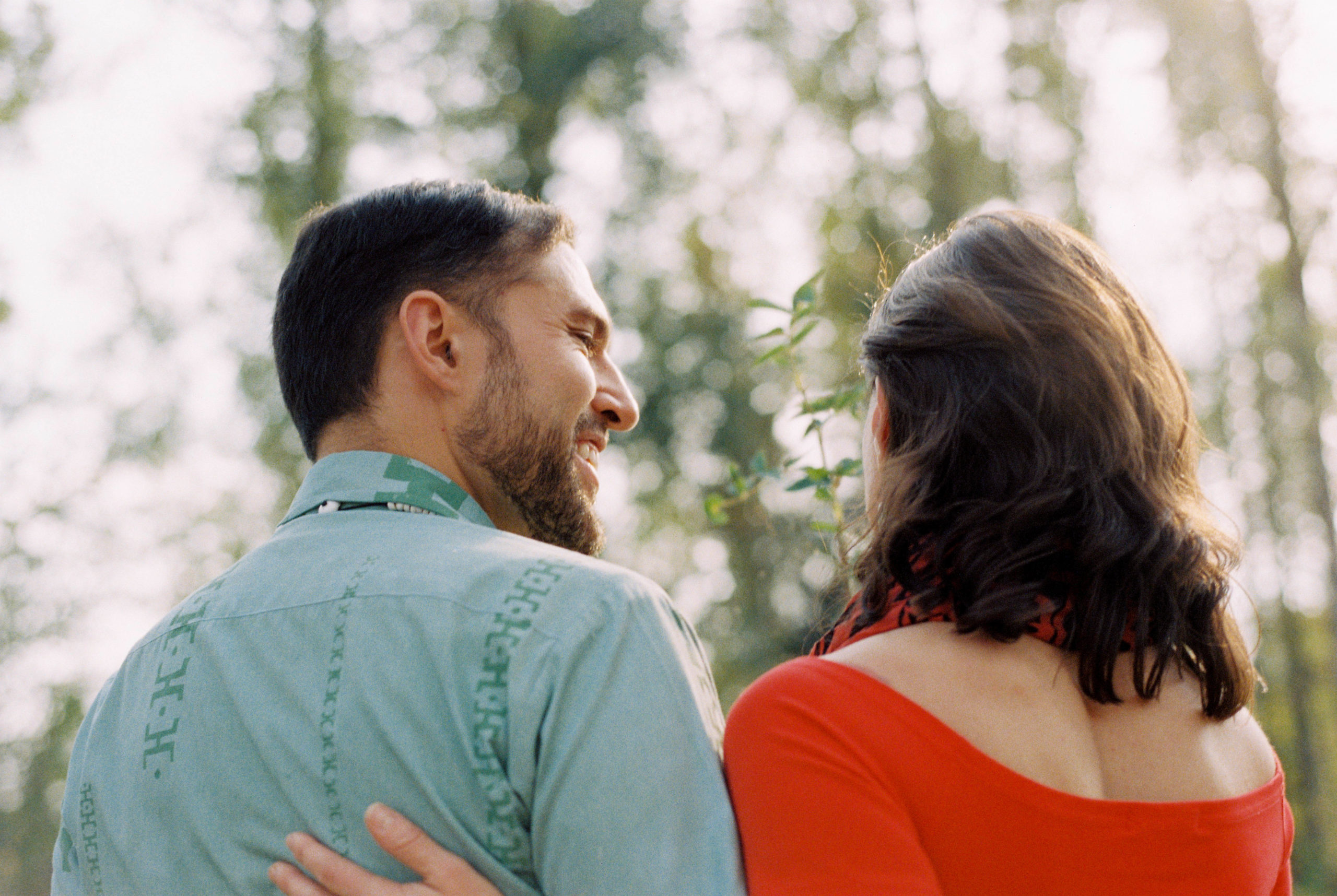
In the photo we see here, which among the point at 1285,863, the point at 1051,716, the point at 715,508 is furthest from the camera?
the point at 715,508

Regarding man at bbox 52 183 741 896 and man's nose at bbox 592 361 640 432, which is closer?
man at bbox 52 183 741 896

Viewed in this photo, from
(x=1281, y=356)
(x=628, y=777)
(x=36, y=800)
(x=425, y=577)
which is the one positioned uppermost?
(x=425, y=577)

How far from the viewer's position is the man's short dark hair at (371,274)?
1.66 metres

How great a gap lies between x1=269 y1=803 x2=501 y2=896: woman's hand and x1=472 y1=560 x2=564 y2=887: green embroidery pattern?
4 cm

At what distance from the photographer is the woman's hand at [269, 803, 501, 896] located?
114cm

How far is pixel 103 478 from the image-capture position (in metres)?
12.9

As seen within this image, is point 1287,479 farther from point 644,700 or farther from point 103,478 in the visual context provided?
point 644,700

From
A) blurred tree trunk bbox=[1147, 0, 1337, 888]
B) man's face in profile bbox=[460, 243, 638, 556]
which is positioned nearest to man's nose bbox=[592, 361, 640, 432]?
man's face in profile bbox=[460, 243, 638, 556]

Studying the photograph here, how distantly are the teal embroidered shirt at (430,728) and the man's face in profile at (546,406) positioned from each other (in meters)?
0.29

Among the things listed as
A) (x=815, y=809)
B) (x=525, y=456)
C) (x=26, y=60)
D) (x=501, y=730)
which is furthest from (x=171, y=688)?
(x=26, y=60)

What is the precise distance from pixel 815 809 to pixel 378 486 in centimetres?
73

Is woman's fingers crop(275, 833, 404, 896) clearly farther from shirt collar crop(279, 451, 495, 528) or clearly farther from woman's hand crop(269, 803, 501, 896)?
shirt collar crop(279, 451, 495, 528)

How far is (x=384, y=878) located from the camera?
1184 mm

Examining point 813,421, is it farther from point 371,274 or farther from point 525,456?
point 371,274
